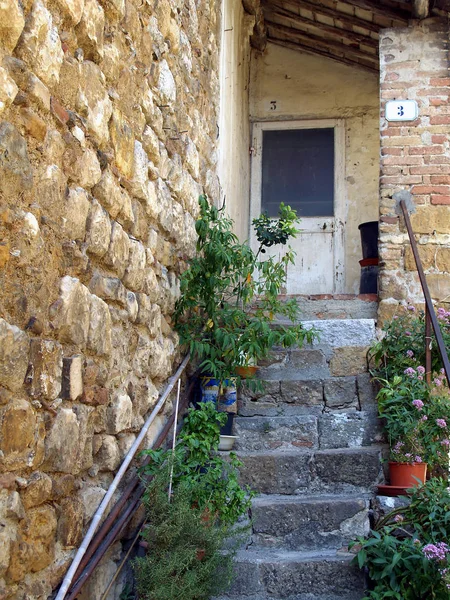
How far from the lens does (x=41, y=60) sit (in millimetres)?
2020

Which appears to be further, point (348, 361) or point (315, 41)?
point (315, 41)

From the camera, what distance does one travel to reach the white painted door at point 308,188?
255 inches

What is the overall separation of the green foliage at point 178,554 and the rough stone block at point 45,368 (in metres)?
0.76

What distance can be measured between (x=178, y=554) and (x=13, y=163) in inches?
58.3

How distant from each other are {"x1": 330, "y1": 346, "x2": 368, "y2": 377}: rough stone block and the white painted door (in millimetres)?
2049

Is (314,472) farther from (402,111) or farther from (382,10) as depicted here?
(382,10)

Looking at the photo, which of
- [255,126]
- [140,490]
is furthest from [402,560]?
[255,126]

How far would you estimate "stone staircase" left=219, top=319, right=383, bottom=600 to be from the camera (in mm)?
2857

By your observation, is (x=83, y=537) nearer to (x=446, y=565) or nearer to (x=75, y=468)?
(x=75, y=468)

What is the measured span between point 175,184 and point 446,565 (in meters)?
2.15

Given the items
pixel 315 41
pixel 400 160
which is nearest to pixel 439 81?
pixel 400 160

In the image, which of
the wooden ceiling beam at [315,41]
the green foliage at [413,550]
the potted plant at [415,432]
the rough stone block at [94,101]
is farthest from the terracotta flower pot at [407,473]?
the wooden ceiling beam at [315,41]

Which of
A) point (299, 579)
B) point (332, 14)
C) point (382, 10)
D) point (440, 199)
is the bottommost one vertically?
point (299, 579)

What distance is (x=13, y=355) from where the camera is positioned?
1829 mm
